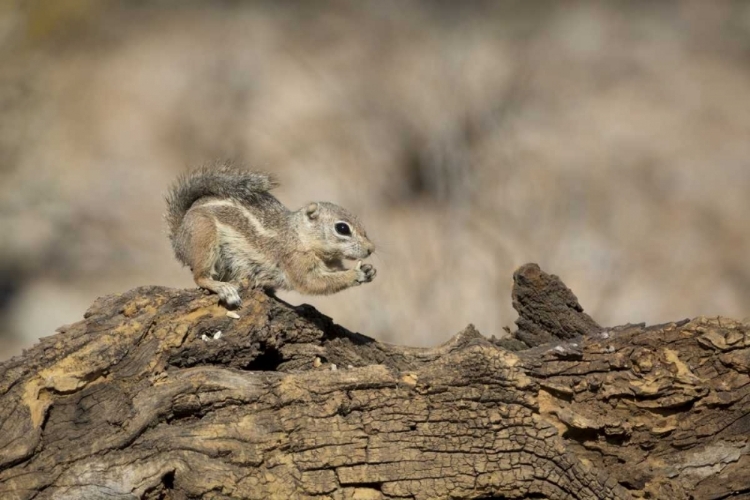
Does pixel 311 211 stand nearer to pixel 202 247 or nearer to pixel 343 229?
pixel 343 229

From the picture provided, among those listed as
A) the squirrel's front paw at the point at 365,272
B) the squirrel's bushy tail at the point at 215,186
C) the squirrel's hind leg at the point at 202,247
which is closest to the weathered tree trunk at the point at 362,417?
the squirrel's hind leg at the point at 202,247

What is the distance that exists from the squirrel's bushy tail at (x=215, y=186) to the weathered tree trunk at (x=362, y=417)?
113 centimetres

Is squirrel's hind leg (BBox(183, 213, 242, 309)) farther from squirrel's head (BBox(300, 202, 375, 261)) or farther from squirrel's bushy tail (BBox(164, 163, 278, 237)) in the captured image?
squirrel's head (BBox(300, 202, 375, 261))

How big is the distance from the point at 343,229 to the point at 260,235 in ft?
1.19

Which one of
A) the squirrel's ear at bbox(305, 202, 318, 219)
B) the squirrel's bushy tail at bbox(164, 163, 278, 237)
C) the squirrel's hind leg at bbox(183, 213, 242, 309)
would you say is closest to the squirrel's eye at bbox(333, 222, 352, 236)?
the squirrel's ear at bbox(305, 202, 318, 219)

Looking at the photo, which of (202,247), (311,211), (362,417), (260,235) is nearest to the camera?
(362,417)

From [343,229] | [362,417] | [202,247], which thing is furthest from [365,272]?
[362,417]

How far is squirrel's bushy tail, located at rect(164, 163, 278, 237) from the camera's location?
420 centimetres

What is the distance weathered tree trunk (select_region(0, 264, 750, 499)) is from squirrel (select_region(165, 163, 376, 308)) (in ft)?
3.26

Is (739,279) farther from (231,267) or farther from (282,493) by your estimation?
(282,493)

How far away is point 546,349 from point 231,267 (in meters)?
1.63

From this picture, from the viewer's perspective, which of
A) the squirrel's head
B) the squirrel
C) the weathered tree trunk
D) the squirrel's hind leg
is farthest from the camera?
the squirrel's head

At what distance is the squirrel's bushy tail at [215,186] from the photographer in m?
4.20

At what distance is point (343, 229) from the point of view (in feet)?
13.9
